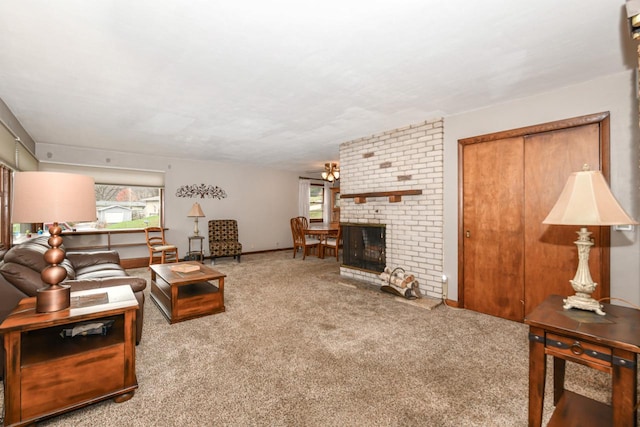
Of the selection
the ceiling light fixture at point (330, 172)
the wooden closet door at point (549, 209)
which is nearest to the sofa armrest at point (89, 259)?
the ceiling light fixture at point (330, 172)

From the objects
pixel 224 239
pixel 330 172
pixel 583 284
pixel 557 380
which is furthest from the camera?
pixel 224 239

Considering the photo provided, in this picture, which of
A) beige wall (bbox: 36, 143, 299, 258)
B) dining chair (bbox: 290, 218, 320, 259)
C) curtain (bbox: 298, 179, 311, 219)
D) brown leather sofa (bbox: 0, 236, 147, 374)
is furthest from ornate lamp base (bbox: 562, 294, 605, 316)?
curtain (bbox: 298, 179, 311, 219)

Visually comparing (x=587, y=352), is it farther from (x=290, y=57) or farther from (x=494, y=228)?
(x=290, y=57)

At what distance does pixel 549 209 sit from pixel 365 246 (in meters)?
2.52

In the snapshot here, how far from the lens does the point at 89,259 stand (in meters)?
3.80

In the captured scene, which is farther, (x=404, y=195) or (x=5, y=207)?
(x=404, y=195)

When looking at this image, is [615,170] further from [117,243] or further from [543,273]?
[117,243]

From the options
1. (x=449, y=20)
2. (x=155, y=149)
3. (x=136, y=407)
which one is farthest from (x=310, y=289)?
(x=155, y=149)

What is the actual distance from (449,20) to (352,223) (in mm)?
3453

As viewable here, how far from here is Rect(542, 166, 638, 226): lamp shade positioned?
1455 mm

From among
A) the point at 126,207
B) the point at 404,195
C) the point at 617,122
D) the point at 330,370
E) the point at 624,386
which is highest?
the point at 617,122

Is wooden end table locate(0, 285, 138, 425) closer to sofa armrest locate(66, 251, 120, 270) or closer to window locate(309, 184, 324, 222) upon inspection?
sofa armrest locate(66, 251, 120, 270)

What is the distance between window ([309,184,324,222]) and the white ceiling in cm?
554

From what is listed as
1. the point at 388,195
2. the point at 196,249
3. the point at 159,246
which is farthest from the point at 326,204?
the point at 388,195
